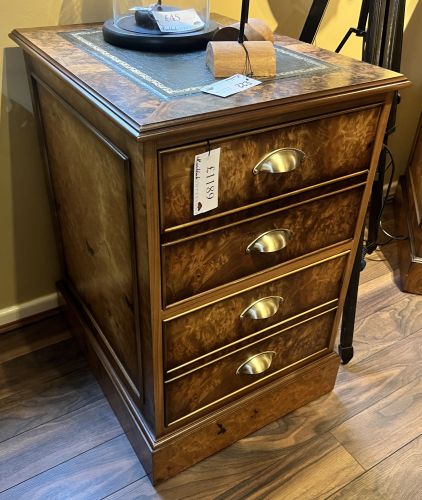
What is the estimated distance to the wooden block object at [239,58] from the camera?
87 cm

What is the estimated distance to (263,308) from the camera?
105 cm

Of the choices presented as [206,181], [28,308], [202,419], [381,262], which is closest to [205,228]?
[206,181]

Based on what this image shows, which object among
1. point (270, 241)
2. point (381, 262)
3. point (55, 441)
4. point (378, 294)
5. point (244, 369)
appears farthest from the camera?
point (381, 262)

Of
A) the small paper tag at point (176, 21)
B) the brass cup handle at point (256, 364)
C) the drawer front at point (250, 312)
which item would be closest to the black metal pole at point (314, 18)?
the small paper tag at point (176, 21)

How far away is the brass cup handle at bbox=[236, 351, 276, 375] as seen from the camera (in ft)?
3.71

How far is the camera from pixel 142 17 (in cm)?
103

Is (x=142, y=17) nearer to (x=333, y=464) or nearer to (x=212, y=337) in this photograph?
(x=212, y=337)

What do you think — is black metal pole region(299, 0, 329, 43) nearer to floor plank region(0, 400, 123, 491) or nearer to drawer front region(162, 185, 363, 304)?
drawer front region(162, 185, 363, 304)

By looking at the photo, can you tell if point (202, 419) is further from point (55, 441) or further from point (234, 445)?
point (55, 441)

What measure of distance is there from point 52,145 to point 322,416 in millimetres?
971

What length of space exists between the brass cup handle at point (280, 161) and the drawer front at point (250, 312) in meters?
0.27

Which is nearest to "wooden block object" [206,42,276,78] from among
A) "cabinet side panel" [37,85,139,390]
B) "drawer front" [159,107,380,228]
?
"drawer front" [159,107,380,228]

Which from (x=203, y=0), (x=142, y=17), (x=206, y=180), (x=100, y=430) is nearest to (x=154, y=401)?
(x=100, y=430)

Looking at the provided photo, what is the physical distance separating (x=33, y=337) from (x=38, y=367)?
123 mm
